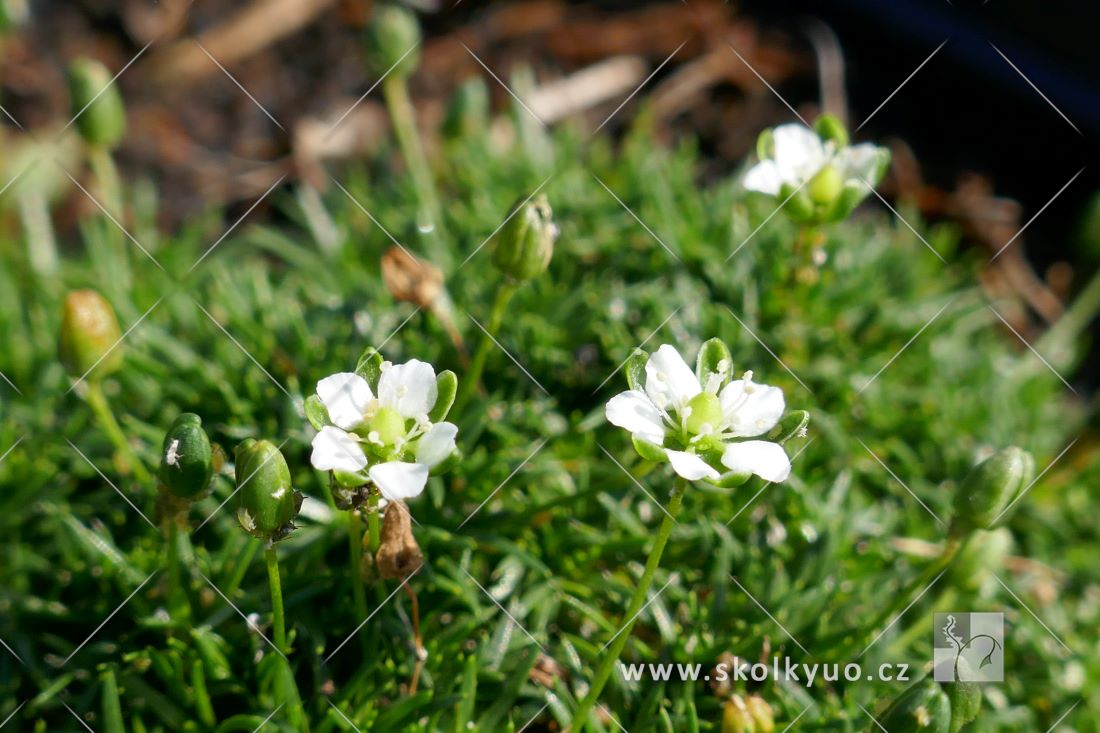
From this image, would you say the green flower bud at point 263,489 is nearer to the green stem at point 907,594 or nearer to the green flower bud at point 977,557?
the green stem at point 907,594

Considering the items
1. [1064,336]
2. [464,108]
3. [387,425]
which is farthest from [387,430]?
[1064,336]

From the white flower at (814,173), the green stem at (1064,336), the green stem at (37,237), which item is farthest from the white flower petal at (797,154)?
the green stem at (37,237)

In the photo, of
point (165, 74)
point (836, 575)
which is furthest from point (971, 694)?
point (165, 74)

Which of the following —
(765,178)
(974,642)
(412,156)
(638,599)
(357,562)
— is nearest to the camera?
(638,599)

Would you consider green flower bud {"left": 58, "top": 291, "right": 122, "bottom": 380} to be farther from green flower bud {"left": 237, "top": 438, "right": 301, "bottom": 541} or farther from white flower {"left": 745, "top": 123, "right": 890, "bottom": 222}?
white flower {"left": 745, "top": 123, "right": 890, "bottom": 222}

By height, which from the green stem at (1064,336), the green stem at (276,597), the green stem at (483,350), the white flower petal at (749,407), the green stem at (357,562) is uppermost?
the green stem at (1064,336)

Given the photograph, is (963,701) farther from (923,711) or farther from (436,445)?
(436,445)

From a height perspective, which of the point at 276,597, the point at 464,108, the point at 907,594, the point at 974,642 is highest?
the point at 464,108
